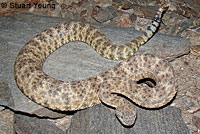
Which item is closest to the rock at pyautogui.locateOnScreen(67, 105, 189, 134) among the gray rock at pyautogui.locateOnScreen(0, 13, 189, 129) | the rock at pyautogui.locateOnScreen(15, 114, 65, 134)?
the rock at pyautogui.locateOnScreen(15, 114, 65, 134)

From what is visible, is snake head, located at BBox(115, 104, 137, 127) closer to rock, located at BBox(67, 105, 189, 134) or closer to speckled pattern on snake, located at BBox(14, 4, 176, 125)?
speckled pattern on snake, located at BBox(14, 4, 176, 125)

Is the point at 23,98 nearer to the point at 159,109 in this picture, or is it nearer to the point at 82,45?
the point at 82,45

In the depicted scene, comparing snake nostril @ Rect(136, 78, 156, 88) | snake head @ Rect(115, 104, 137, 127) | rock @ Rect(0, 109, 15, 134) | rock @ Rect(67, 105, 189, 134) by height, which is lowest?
rock @ Rect(0, 109, 15, 134)

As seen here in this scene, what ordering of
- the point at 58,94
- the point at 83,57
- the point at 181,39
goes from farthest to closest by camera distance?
the point at 181,39 → the point at 83,57 → the point at 58,94

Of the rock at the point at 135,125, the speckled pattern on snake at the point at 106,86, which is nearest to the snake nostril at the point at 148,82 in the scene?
the speckled pattern on snake at the point at 106,86

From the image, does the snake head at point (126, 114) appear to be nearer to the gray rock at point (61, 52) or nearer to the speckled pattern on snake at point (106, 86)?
the speckled pattern on snake at point (106, 86)

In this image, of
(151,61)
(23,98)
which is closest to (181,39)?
(151,61)

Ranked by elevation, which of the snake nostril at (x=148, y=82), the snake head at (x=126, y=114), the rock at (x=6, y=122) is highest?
the snake nostril at (x=148, y=82)
